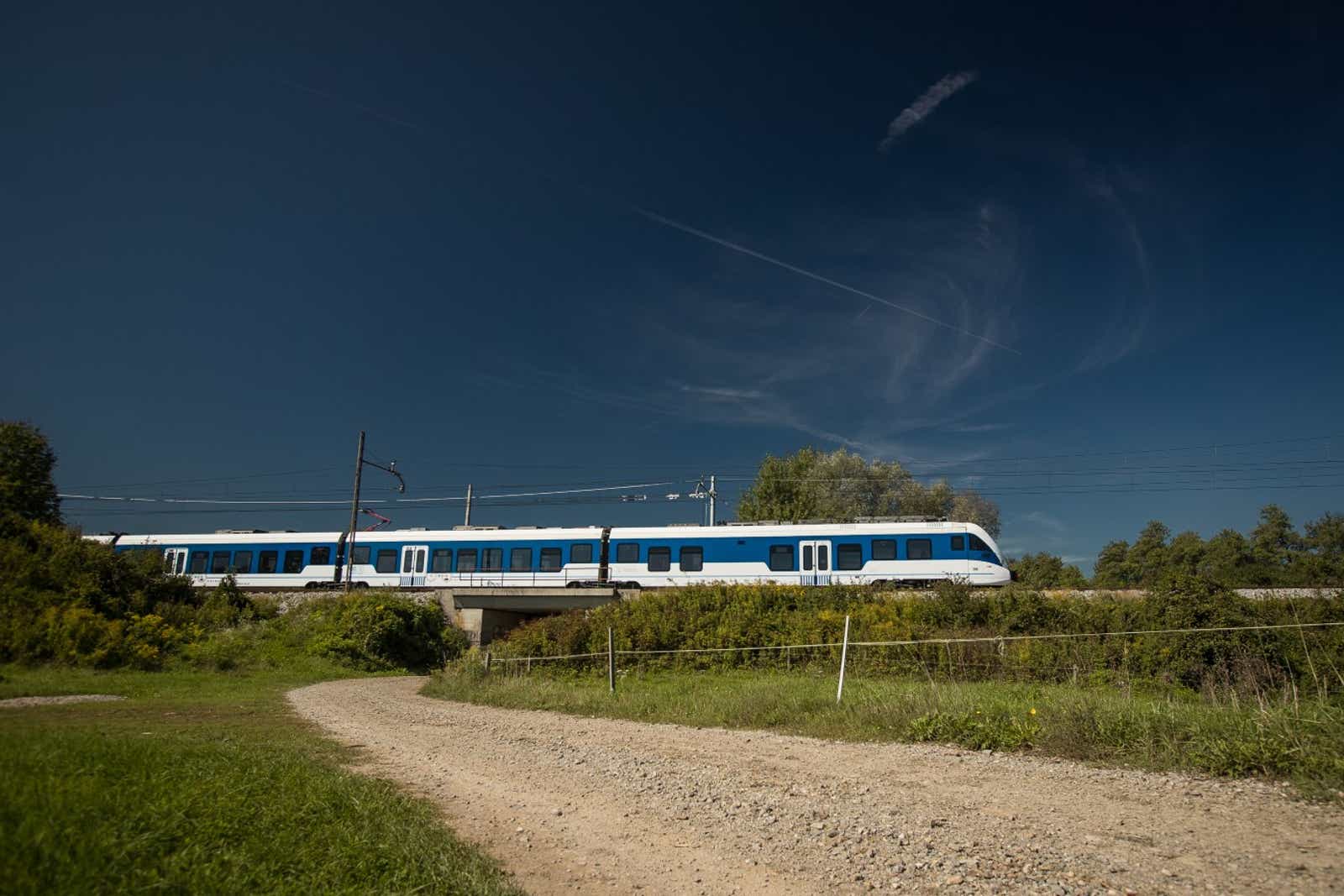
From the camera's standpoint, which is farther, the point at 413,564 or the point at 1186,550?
the point at 1186,550

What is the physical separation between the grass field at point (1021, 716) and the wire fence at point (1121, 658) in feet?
2.79

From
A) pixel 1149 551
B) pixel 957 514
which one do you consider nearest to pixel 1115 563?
pixel 1149 551

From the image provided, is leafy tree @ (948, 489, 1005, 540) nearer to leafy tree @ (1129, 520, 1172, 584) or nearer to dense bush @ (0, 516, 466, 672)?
leafy tree @ (1129, 520, 1172, 584)

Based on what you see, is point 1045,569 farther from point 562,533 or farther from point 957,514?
point 562,533

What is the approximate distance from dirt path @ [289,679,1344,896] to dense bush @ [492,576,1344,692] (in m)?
3.98

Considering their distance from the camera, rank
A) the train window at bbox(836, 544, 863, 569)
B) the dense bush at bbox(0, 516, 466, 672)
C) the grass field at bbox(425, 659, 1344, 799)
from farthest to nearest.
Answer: the train window at bbox(836, 544, 863, 569) → the dense bush at bbox(0, 516, 466, 672) → the grass field at bbox(425, 659, 1344, 799)

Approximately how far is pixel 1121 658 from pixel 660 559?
17685 mm

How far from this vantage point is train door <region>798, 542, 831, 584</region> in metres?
27.6

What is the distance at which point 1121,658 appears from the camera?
14875mm

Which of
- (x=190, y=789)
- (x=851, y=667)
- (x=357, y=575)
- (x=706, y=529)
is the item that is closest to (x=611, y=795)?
(x=190, y=789)

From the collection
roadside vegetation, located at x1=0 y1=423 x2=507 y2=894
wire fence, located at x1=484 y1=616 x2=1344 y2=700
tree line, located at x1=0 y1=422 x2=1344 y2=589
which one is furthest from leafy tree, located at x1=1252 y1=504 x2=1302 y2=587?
roadside vegetation, located at x1=0 y1=423 x2=507 y2=894

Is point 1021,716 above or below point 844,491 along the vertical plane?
below

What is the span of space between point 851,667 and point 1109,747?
9.61 meters

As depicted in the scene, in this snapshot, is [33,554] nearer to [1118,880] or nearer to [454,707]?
[454,707]
